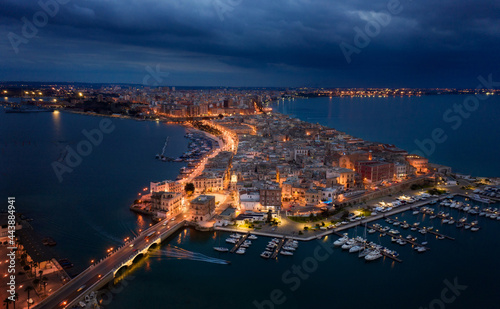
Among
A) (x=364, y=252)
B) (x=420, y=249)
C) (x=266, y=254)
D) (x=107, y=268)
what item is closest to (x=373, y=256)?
(x=364, y=252)

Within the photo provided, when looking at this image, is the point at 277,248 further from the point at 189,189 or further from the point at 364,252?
the point at 189,189

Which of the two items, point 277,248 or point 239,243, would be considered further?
point 239,243

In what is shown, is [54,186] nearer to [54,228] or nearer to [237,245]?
[54,228]

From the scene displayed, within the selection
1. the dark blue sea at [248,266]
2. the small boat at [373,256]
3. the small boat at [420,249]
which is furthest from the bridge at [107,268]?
the small boat at [420,249]

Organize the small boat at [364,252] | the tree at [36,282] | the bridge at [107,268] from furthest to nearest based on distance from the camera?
1. the small boat at [364,252]
2. the tree at [36,282]
3. the bridge at [107,268]

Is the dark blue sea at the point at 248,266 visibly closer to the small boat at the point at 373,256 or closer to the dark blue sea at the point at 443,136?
the small boat at the point at 373,256

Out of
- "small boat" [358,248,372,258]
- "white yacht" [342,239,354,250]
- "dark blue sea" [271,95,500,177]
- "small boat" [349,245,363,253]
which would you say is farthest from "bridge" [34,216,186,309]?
"dark blue sea" [271,95,500,177]

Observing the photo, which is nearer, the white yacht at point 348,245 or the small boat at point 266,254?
the small boat at point 266,254

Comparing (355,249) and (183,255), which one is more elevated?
(355,249)
